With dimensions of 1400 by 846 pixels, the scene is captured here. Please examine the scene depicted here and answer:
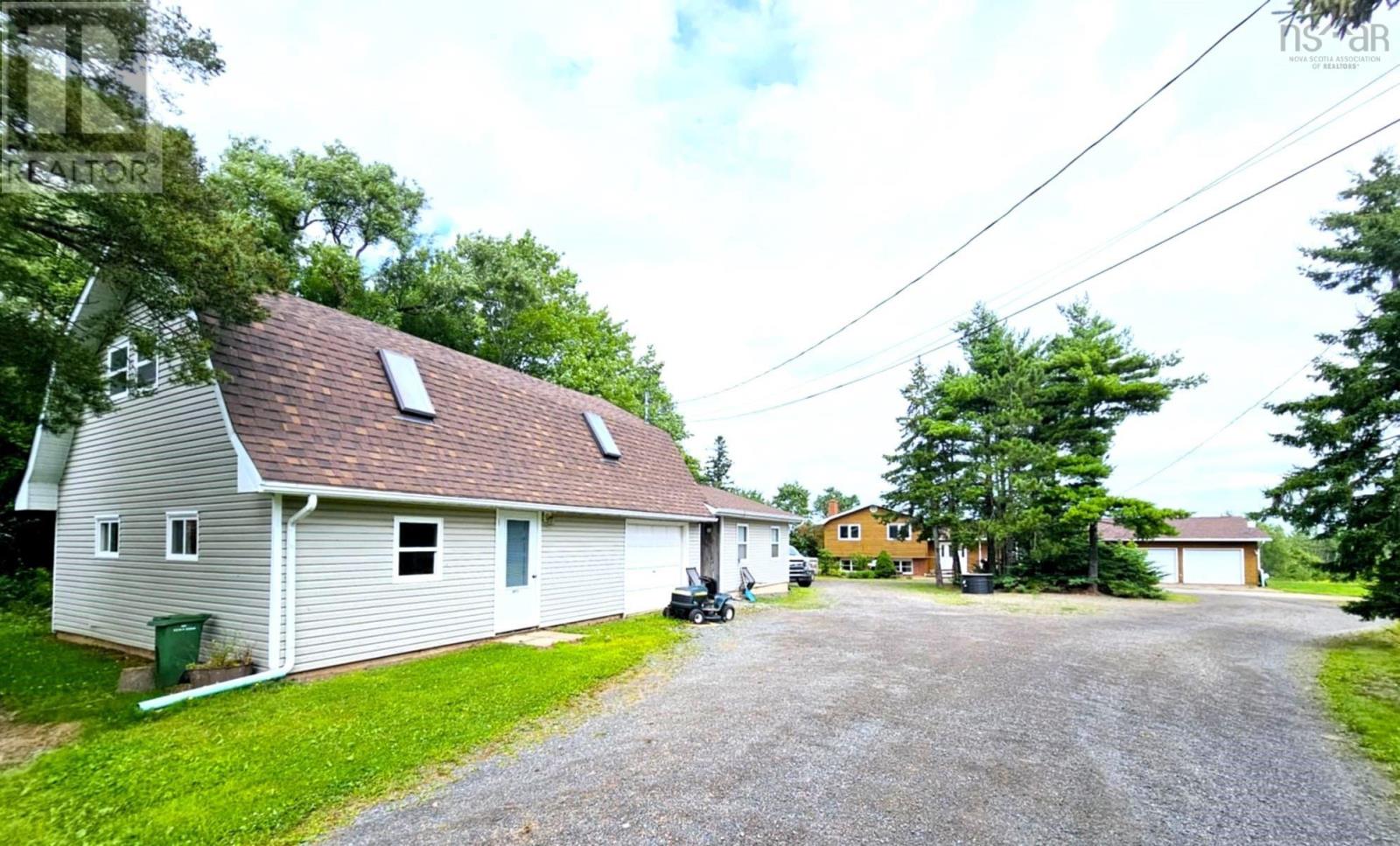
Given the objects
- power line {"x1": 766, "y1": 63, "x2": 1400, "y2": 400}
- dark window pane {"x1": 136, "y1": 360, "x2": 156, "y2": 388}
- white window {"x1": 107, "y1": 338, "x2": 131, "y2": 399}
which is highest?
power line {"x1": 766, "y1": 63, "x2": 1400, "y2": 400}

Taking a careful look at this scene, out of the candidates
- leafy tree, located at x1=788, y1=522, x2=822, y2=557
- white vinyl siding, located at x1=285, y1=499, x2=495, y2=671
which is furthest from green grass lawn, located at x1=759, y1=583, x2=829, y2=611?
leafy tree, located at x1=788, y1=522, x2=822, y2=557

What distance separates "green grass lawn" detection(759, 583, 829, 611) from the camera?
54.8 ft

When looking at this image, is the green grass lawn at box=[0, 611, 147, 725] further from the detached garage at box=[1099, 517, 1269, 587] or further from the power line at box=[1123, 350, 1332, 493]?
the detached garage at box=[1099, 517, 1269, 587]

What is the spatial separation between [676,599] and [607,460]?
3.62m

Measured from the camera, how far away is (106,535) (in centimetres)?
1063

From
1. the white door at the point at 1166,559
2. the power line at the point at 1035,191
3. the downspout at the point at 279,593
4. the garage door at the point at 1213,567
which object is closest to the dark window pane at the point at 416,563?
the downspout at the point at 279,593

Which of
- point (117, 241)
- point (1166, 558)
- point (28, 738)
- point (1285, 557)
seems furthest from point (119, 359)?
point (1285, 557)

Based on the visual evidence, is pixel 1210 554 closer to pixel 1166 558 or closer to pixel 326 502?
pixel 1166 558

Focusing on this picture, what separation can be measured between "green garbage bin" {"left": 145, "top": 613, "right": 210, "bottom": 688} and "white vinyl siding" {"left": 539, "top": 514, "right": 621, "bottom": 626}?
16.2ft

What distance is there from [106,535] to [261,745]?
27.7 feet

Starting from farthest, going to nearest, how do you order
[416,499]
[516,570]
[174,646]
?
1. [516,570]
2. [416,499]
3. [174,646]

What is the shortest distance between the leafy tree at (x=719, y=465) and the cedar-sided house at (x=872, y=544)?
13873 millimetres

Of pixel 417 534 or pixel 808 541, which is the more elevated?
pixel 417 534

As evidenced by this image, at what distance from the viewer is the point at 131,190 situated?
6152 millimetres
